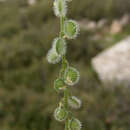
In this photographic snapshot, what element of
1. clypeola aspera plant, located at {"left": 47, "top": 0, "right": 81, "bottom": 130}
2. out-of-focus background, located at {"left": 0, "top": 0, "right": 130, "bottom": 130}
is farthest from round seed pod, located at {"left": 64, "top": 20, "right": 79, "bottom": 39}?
out-of-focus background, located at {"left": 0, "top": 0, "right": 130, "bottom": 130}

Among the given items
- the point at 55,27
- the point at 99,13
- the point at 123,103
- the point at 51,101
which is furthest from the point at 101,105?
the point at 99,13

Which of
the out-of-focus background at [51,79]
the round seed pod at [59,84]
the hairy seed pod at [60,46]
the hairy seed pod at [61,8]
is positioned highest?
the out-of-focus background at [51,79]

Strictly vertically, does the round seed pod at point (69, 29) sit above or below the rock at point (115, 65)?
below

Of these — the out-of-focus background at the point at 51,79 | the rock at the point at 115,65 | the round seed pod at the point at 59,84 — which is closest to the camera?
the round seed pod at the point at 59,84

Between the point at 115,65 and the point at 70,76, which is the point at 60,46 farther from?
the point at 115,65

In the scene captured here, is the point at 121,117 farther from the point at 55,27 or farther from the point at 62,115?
the point at 55,27

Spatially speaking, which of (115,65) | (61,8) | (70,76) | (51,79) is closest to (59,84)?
(70,76)

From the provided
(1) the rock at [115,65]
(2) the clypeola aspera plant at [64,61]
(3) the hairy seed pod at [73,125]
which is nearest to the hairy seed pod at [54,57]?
(2) the clypeola aspera plant at [64,61]

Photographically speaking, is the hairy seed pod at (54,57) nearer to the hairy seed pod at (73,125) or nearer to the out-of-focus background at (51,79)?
the hairy seed pod at (73,125)

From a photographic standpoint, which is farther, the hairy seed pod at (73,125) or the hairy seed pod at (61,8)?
the hairy seed pod at (73,125)
